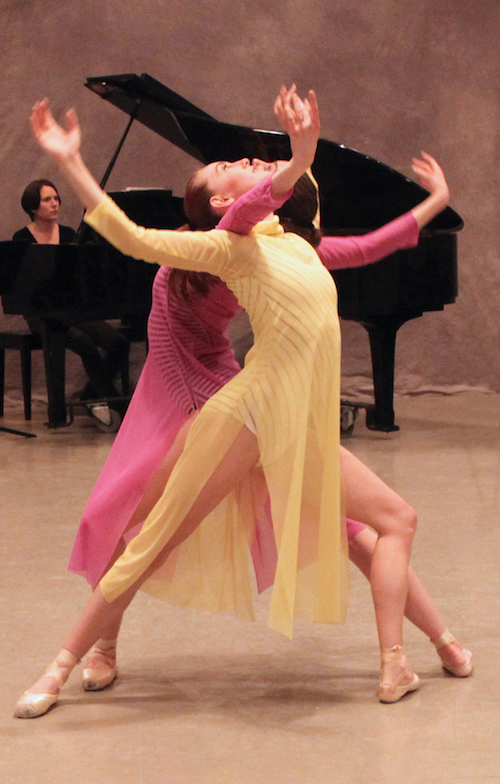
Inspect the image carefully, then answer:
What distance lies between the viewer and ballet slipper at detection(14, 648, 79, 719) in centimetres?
227

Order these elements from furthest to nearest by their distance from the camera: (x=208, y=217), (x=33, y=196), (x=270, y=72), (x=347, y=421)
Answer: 1. (x=270, y=72)
2. (x=33, y=196)
3. (x=347, y=421)
4. (x=208, y=217)

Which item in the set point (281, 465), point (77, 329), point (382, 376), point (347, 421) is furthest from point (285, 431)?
point (77, 329)

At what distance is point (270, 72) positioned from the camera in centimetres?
747

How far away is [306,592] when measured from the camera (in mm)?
2301

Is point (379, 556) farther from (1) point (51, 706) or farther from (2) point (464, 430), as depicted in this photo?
(2) point (464, 430)

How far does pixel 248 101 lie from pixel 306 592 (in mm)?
5879

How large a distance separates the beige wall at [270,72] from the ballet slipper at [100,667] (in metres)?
5.44

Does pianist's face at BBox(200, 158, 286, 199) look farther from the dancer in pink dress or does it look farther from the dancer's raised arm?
the dancer's raised arm

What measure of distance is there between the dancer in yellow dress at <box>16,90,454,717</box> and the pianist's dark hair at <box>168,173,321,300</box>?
0.03 m

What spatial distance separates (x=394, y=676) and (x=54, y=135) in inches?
58.6

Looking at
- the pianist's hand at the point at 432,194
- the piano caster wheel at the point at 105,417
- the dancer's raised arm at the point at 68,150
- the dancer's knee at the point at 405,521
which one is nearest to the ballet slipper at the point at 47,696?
the dancer's knee at the point at 405,521

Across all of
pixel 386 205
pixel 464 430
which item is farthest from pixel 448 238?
pixel 464 430

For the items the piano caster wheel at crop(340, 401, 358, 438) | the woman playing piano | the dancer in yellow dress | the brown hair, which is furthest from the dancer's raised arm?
the woman playing piano

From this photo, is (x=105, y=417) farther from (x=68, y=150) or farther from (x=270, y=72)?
(x=68, y=150)
